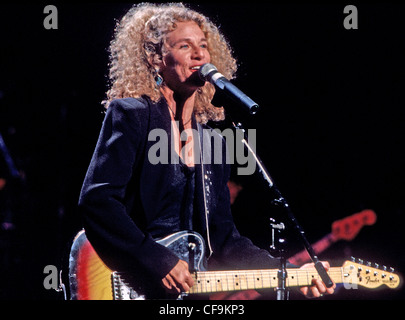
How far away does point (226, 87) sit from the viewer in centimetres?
189

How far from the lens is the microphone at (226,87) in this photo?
179 centimetres

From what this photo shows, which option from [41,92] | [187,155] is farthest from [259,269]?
[41,92]

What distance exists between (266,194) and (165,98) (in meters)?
0.80

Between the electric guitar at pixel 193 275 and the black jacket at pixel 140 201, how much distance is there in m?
0.06

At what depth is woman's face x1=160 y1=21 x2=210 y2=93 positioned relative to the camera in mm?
2262

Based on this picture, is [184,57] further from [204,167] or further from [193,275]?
[193,275]

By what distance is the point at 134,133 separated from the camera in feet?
6.91

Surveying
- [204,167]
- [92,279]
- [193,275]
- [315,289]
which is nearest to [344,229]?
[315,289]

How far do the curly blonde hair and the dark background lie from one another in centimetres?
72

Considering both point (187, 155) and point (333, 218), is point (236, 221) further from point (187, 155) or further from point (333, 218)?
point (187, 155)

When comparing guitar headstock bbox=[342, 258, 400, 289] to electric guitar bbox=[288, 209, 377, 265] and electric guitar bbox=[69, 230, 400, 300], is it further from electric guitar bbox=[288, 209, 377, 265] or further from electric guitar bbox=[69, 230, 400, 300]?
electric guitar bbox=[288, 209, 377, 265]

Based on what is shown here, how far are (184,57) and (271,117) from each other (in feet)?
5.46

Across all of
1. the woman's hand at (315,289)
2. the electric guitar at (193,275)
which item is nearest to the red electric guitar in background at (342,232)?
the electric guitar at (193,275)

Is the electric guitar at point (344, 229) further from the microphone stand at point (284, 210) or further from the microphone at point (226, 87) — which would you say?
the microphone at point (226, 87)
